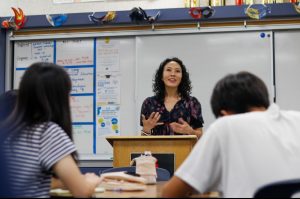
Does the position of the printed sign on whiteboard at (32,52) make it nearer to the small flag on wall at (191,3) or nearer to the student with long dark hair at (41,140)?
the small flag on wall at (191,3)

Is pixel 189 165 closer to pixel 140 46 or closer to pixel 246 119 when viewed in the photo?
pixel 246 119

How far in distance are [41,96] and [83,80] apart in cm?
375

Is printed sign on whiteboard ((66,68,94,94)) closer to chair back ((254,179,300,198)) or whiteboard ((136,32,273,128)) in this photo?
whiteboard ((136,32,273,128))

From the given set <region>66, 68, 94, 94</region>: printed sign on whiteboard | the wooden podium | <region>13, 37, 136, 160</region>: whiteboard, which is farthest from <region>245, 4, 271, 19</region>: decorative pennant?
the wooden podium

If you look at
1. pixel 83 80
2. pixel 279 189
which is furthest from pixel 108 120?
pixel 279 189

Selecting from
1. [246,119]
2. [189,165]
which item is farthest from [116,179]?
[246,119]

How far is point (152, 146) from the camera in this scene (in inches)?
147

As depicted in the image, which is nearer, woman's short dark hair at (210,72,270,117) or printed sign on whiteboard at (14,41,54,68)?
woman's short dark hair at (210,72,270,117)

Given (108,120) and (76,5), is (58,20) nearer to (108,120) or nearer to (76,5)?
(76,5)

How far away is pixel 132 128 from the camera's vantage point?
5.29 m

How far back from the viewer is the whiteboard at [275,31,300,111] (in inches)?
199

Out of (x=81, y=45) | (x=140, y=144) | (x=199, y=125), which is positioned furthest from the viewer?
(x=81, y=45)

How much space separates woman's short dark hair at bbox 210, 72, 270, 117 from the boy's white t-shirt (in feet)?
0.39

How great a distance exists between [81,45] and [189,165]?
161 inches
